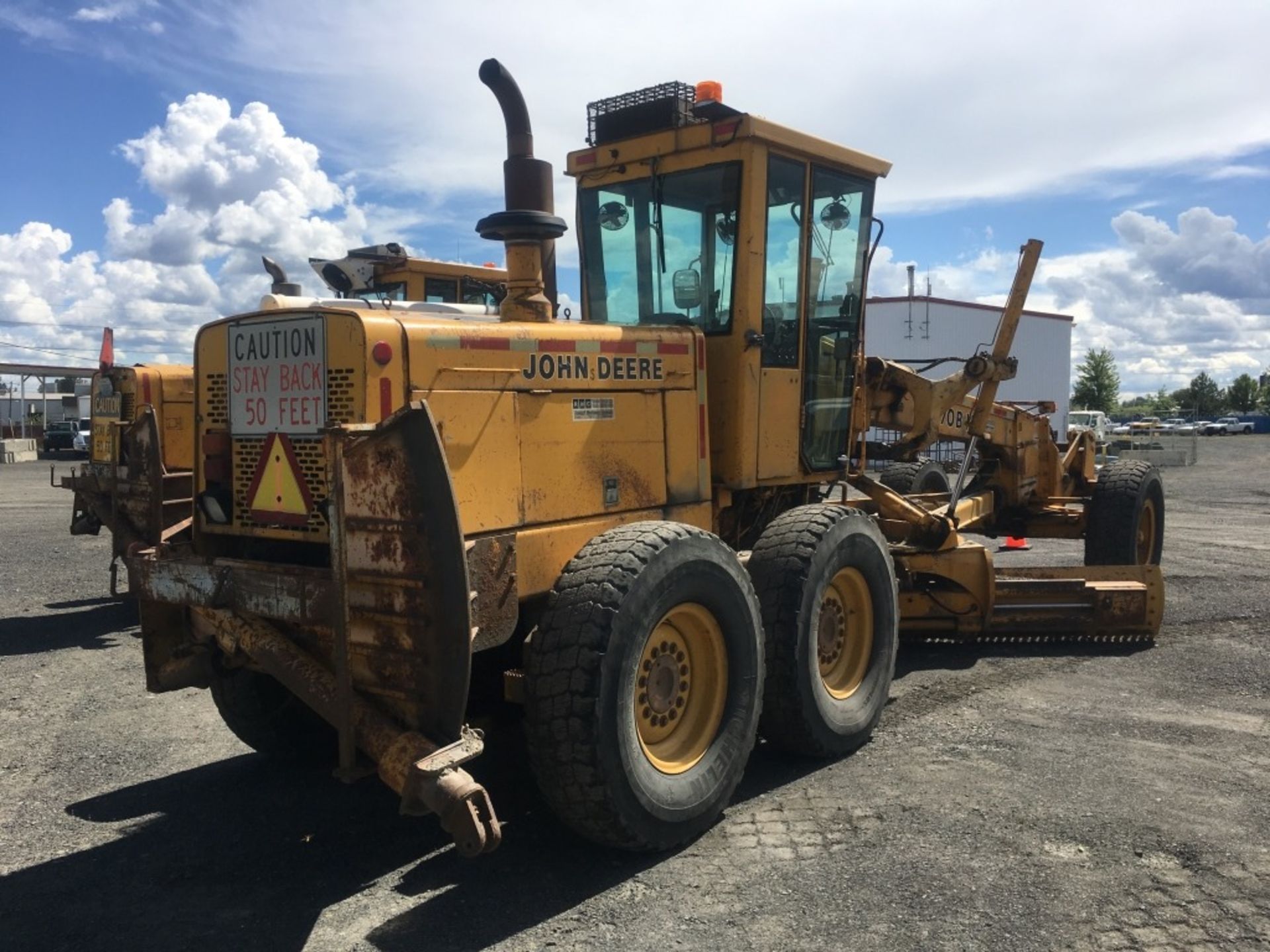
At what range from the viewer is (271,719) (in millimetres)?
5164

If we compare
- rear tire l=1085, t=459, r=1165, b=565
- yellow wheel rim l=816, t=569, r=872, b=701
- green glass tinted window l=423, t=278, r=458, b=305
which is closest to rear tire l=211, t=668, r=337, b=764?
yellow wheel rim l=816, t=569, r=872, b=701

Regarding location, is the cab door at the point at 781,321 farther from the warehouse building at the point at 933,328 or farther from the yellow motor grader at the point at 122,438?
the warehouse building at the point at 933,328

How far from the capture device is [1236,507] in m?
18.7

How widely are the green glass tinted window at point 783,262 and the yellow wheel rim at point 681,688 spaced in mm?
1758

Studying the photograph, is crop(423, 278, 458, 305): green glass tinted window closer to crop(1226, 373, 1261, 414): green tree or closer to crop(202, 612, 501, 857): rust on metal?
crop(202, 612, 501, 857): rust on metal

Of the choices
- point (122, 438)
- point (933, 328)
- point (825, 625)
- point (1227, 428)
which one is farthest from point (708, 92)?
point (1227, 428)

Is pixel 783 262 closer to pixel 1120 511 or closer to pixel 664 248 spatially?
pixel 664 248

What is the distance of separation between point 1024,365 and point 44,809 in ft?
124

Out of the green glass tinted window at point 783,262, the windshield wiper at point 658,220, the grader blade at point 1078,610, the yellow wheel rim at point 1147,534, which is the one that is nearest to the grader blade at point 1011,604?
the grader blade at point 1078,610

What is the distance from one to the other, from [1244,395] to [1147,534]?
346 feet

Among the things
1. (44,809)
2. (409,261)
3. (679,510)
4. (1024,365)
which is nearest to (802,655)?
(679,510)

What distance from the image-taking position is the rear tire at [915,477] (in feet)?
33.8

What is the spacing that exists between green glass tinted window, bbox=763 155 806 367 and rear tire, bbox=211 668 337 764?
2.95 meters

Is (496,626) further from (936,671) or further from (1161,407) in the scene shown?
(1161,407)
